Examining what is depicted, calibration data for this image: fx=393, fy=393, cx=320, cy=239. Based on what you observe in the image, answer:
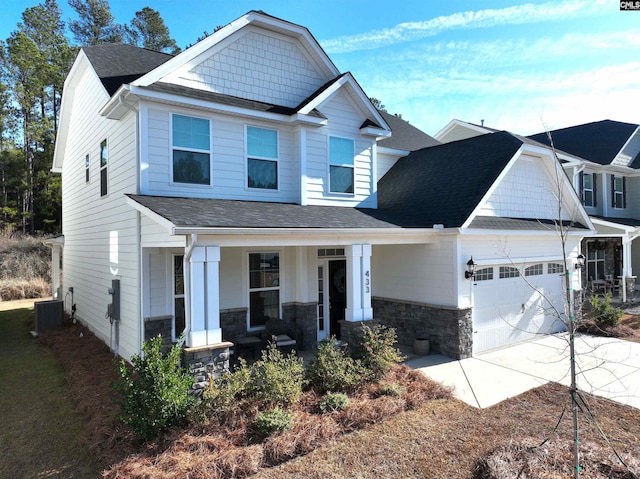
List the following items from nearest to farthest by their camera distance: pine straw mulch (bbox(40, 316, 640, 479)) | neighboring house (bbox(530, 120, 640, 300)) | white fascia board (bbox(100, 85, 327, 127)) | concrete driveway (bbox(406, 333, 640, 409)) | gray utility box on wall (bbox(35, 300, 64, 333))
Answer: pine straw mulch (bbox(40, 316, 640, 479))
concrete driveway (bbox(406, 333, 640, 409))
white fascia board (bbox(100, 85, 327, 127))
gray utility box on wall (bbox(35, 300, 64, 333))
neighboring house (bbox(530, 120, 640, 300))

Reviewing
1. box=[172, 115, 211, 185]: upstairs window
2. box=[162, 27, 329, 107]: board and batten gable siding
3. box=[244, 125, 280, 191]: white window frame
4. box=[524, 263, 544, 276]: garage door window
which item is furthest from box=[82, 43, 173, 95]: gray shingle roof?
box=[524, 263, 544, 276]: garage door window

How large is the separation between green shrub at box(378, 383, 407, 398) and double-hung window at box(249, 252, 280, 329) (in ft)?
12.3

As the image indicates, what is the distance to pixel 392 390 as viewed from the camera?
665 centimetres

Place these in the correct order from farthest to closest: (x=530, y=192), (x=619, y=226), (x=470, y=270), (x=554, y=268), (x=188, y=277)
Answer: (x=619, y=226)
(x=554, y=268)
(x=530, y=192)
(x=470, y=270)
(x=188, y=277)

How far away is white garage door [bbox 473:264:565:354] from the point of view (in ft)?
31.1

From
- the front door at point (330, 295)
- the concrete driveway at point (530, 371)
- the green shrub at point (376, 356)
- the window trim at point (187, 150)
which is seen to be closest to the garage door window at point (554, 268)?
the concrete driveway at point (530, 371)

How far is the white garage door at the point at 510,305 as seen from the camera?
9.48 m

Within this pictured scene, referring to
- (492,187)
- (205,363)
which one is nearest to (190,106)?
(205,363)

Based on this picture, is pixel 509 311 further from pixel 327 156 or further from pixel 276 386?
pixel 276 386

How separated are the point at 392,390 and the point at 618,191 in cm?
1785

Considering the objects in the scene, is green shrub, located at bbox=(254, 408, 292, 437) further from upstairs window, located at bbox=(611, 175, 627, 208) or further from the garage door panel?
upstairs window, located at bbox=(611, 175, 627, 208)

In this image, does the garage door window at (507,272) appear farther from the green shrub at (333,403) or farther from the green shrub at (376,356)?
the green shrub at (333,403)

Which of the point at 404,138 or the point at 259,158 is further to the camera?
the point at 404,138

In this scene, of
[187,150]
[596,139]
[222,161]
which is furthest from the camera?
[596,139]
